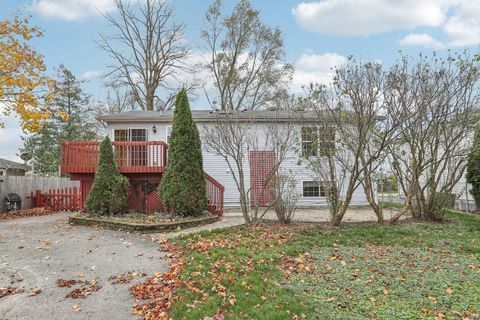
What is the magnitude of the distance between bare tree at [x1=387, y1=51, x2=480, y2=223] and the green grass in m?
2.02

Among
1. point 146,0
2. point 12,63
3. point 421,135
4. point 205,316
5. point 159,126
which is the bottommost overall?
point 205,316

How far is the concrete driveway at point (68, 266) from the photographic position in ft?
13.6

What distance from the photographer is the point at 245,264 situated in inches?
213

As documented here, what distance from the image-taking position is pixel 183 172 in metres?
10.2

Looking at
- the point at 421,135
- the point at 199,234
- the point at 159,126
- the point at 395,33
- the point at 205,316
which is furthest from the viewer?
the point at 159,126

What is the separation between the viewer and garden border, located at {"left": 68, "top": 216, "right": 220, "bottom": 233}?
29.6ft

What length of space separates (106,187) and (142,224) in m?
2.22

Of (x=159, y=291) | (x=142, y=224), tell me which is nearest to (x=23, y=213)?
(x=142, y=224)

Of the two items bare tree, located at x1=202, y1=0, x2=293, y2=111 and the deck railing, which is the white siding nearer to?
the deck railing

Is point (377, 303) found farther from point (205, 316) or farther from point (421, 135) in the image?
point (421, 135)

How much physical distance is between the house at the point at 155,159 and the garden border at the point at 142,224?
188 cm

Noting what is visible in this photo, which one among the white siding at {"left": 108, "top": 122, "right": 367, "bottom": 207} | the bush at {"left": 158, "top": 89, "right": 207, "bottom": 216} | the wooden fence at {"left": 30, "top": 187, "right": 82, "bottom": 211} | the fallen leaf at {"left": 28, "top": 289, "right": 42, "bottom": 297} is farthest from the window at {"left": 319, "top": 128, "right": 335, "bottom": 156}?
the wooden fence at {"left": 30, "top": 187, "right": 82, "bottom": 211}

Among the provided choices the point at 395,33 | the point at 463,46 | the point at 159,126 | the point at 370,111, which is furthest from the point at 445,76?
the point at 159,126

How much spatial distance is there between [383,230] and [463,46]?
5.14 meters
